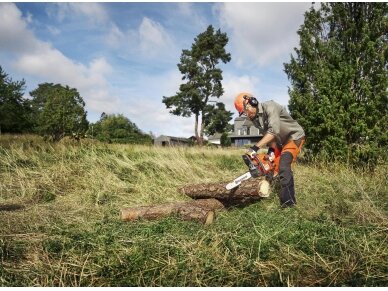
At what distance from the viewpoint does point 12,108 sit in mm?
29484

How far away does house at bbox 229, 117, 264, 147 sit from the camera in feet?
206

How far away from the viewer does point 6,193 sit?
7070 millimetres

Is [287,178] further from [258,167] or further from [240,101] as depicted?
[240,101]

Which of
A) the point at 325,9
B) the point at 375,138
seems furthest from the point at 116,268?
the point at 325,9

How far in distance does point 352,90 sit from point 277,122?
20.6 ft

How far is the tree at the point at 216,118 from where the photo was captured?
38.4 m

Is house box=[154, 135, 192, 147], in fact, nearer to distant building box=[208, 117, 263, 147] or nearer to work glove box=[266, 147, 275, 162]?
distant building box=[208, 117, 263, 147]

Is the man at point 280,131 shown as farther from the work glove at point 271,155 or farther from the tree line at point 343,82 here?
the tree line at point 343,82

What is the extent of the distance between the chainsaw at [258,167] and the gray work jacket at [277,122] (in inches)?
15.6

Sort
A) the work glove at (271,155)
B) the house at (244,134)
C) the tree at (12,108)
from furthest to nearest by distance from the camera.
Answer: the house at (244,134)
the tree at (12,108)
the work glove at (271,155)

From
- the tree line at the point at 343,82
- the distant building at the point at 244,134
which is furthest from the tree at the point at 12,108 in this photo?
the distant building at the point at 244,134

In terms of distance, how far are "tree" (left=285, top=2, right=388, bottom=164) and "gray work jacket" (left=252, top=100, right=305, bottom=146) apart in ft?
14.8

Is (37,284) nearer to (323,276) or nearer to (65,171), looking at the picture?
(323,276)

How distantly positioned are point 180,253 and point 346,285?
1.49 meters
